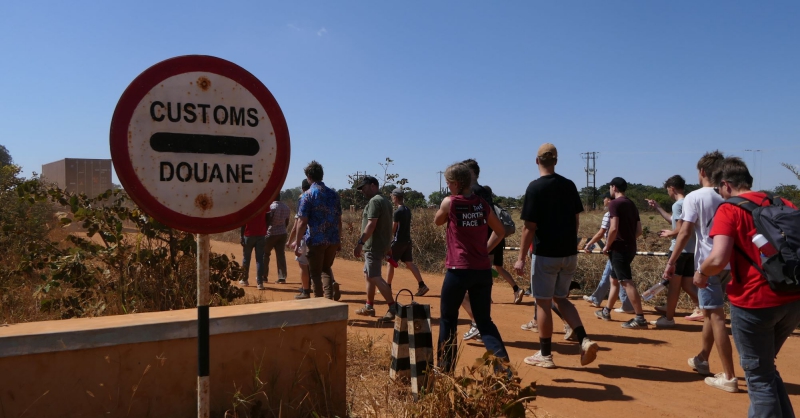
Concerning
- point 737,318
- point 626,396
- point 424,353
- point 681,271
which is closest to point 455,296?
point 424,353

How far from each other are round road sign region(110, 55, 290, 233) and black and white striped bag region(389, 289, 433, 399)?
6.98ft

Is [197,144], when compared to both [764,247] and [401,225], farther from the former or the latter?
[401,225]

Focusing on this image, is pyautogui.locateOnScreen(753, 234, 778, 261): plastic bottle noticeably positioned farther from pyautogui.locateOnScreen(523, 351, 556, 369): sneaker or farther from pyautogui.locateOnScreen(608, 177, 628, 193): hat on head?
pyautogui.locateOnScreen(608, 177, 628, 193): hat on head

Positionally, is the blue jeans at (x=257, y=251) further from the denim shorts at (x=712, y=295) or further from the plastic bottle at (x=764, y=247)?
the plastic bottle at (x=764, y=247)

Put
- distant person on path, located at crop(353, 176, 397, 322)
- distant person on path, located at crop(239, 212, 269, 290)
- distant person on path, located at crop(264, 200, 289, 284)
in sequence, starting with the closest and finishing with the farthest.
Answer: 1. distant person on path, located at crop(353, 176, 397, 322)
2. distant person on path, located at crop(239, 212, 269, 290)
3. distant person on path, located at crop(264, 200, 289, 284)

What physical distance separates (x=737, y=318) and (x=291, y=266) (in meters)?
12.7

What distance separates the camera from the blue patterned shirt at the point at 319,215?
26.5 ft

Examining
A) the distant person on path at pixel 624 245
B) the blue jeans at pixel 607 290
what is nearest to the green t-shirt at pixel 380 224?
the distant person on path at pixel 624 245

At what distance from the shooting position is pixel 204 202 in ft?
8.17

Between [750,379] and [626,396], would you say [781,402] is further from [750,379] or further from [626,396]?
[626,396]

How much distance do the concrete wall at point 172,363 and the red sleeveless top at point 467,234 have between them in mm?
1585

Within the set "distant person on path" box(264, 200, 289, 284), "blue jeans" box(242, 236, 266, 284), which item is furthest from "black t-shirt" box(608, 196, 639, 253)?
"blue jeans" box(242, 236, 266, 284)

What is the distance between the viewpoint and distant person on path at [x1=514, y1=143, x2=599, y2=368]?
19.2ft

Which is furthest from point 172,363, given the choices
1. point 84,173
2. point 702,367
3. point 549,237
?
point 84,173
